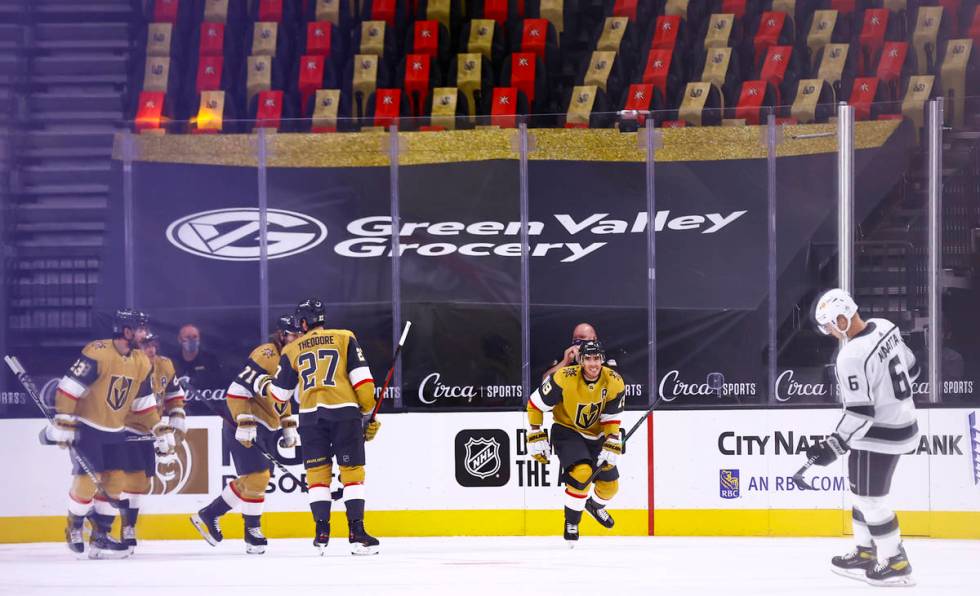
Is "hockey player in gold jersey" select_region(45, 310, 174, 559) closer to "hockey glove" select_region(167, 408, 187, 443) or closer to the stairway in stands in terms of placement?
"hockey glove" select_region(167, 408, 187, 443)

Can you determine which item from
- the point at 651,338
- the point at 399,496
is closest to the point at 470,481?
the point at 399,496

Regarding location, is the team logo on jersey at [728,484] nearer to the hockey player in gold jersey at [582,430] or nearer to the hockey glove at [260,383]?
the hockey player in gold jersey at [582,430]

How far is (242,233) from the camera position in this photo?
845 centimetres

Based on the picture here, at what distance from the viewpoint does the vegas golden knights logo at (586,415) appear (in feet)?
25.1

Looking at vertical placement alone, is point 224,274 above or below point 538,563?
above

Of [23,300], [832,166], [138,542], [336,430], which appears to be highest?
[832,166]

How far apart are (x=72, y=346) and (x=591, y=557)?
3.79 m

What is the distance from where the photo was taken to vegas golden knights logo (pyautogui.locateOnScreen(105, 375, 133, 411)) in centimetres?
734

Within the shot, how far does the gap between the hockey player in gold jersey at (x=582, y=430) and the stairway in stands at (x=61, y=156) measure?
10.3 feet

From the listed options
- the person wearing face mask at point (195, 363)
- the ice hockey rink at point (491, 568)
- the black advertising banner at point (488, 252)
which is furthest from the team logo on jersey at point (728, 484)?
the person wearing face mask at point (195, 363)

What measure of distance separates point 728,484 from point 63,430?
3792 mm

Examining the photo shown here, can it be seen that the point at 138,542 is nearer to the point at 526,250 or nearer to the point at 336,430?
the point at 336,430

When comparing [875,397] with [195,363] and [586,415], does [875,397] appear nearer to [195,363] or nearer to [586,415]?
[586,415]

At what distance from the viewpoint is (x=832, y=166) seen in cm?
819
